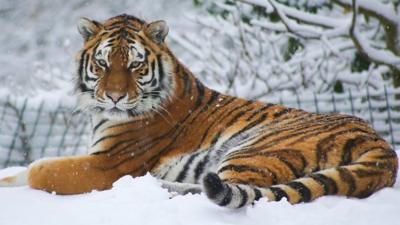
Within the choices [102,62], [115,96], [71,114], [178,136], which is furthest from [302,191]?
[71,114]

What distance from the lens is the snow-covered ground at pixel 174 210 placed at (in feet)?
11.2

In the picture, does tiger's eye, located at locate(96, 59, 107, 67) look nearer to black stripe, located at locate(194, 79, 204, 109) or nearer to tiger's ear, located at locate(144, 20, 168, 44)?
tiger's ear, located at locate(144, 20, 168, 44)

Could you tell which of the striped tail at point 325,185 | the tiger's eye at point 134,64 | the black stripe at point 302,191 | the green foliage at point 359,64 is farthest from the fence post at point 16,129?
the black stripe at point 302,191

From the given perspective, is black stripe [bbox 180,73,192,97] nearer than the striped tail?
No

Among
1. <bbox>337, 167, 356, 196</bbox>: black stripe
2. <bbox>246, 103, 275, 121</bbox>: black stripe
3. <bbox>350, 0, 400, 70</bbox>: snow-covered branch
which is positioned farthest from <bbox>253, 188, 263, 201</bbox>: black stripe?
<bbox>350, 0, 400, 70</bbox>: snow-covered branch

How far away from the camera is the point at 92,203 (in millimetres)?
3854

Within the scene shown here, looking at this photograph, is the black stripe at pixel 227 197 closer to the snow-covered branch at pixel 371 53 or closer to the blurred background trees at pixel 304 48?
the blurred background trees at pixel 304 48

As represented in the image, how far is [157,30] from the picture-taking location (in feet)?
16.5

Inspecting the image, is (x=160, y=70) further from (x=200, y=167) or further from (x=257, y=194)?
(x=257, y=194)

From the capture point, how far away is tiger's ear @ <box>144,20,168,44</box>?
498cm

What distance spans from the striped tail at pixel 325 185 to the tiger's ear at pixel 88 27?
6.14ft

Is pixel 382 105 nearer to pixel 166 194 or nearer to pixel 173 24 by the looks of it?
pixel 166 194

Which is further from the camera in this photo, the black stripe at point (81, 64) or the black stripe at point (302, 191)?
the black stripe at point (81, 64)

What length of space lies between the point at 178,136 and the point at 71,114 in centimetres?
341
